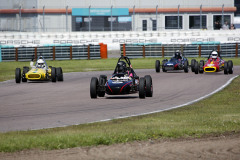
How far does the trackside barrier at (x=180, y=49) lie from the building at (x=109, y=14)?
22.3 feet

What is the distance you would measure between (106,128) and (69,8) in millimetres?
43393

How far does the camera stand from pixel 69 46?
1631 inches

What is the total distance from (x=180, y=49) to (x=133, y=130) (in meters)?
32.8

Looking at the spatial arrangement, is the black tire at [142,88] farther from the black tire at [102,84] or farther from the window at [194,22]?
the window at [194,22]

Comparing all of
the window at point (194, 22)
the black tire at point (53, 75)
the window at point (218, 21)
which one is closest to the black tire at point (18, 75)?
the black tire at point (53, 75)

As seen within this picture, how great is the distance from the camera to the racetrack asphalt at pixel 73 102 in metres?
11.4

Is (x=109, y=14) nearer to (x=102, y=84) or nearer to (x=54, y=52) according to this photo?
(x=54, y=52)

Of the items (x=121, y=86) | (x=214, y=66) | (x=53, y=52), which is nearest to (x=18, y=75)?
(x=121, y=86)

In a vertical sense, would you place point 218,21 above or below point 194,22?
above

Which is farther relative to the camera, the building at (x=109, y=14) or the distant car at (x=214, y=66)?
the building at (x=109, y=14)

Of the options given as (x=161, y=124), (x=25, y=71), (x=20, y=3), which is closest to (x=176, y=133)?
(x=161, y=124)

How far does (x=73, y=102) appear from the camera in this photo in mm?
14820

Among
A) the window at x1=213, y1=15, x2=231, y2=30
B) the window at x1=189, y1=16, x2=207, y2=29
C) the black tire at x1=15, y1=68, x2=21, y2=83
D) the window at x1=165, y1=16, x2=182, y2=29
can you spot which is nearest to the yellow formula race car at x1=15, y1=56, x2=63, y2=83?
the black tire at x1=15, y1=68, x2=21, y2=83

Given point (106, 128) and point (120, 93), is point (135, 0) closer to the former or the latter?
point (120, 93)
